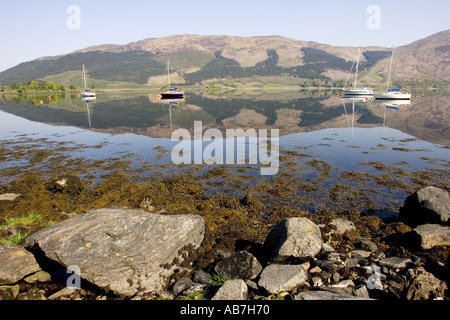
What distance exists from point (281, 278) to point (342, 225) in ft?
19.6

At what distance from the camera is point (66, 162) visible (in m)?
23.9

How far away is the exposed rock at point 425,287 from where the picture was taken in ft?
22.0

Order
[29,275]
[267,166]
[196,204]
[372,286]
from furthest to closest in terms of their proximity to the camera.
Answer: [267,166]
[196,204]
[29,275]
[372,286]

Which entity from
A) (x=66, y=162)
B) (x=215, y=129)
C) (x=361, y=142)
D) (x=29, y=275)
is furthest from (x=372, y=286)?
(x=215, y=129)

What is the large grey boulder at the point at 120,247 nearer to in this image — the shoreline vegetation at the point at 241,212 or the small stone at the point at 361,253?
the shoreline vegetation at the point at 241,212

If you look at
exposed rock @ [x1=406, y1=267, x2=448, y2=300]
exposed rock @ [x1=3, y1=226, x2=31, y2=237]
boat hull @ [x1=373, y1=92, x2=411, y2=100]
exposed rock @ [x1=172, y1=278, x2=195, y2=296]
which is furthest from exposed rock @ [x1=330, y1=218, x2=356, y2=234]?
boat hull @ [x1=373, y1=92, x2=411, y2=100]

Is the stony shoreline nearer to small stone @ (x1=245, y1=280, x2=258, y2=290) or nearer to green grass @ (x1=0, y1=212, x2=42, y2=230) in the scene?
small stone @ (x1=245, y1=280, x2=258, y2=290)

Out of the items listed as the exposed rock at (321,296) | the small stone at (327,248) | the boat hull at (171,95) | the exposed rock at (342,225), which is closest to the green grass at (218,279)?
the exposed rock at (321,296)

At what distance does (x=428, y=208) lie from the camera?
38.7ft

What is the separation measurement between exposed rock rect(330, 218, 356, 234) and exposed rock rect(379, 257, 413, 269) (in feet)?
9.43

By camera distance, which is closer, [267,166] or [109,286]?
[109,286]

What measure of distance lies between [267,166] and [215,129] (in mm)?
19372

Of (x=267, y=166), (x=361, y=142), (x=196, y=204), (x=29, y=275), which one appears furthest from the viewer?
(x=361, y=142)
